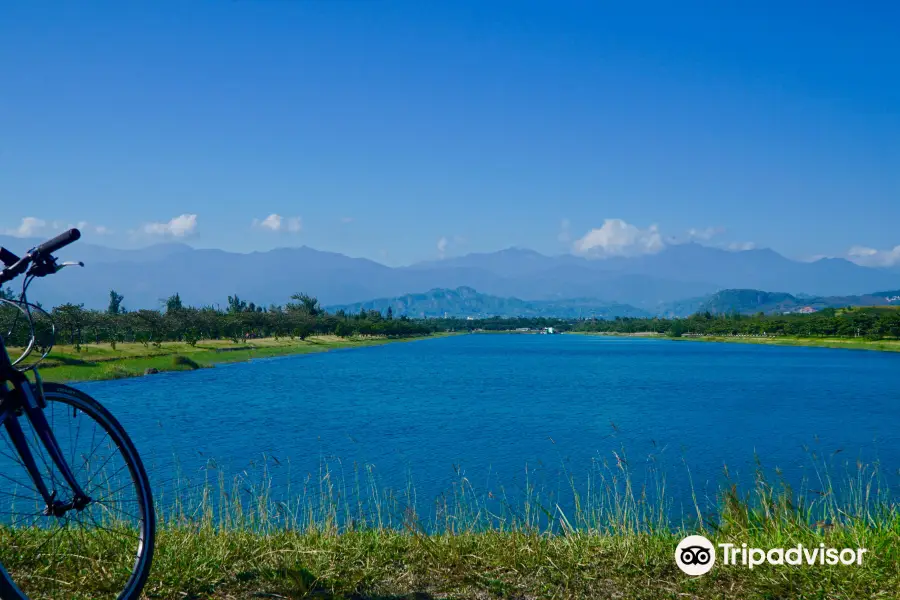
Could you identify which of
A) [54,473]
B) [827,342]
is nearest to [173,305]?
[54,473]

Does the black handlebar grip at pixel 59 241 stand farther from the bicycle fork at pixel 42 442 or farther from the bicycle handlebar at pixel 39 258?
the bicycle fork at pixel 42 442

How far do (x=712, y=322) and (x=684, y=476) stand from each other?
164 m

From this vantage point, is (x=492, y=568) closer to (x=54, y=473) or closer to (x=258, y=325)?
(x=54, y=473)

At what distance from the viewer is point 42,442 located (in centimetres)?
337

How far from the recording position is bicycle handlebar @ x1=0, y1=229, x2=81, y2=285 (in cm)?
331

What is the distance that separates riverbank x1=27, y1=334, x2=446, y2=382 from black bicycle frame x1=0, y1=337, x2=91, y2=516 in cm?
3846

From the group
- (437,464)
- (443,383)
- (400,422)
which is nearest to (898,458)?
(437,464)

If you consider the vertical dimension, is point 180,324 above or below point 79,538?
above

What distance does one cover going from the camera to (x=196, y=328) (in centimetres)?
7856

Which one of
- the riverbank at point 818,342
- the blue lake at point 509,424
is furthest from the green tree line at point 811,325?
the blue lake at point 509,424

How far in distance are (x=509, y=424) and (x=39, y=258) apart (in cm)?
2768

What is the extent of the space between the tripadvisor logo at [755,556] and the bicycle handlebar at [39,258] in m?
4.16

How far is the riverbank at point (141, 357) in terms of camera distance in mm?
43244

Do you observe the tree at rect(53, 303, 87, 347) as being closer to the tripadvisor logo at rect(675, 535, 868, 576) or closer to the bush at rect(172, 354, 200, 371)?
the bush at rect(172, 354, 200, 371)
